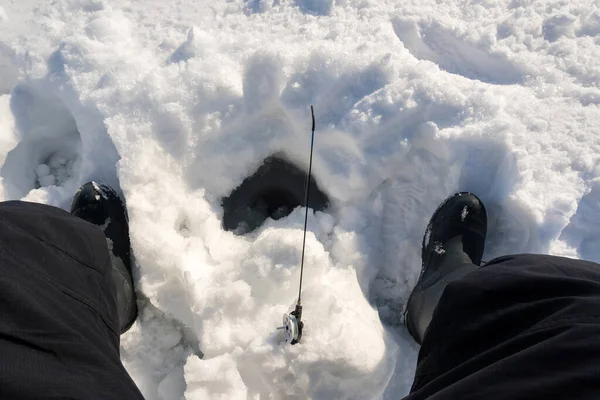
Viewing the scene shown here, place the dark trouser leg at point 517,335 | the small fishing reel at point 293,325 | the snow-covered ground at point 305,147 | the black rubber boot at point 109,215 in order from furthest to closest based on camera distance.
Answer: the black rubber boot at point 109,215 < the snow-covered ground at point 305,147 < the small fishing reel at point 293,325 < the dark trouser leg at point 517,335

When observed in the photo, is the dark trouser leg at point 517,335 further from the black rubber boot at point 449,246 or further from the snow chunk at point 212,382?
the snow chunk at point 212,382

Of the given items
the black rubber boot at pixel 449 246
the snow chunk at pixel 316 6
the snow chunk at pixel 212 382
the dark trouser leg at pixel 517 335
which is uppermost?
the snow chunk at pixel 316 6

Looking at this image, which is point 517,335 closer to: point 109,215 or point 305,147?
point 305,147

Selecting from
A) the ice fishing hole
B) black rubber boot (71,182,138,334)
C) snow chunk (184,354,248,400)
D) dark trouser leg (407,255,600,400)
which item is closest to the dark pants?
dark trouser leg (407,255,600,400)

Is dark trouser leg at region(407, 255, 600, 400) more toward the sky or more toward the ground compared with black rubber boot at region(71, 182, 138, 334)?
more toward the sky

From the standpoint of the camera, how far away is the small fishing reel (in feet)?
4.50

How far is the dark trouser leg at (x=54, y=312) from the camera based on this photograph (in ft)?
2.63

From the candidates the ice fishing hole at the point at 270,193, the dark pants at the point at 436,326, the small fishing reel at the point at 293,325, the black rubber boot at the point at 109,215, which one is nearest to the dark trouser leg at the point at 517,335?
the dark pants at the point at 436,326

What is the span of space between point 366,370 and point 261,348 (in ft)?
1.13

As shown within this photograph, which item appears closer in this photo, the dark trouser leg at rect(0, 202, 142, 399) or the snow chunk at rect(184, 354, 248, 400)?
the dark trouser leg at rect(0, 202, 142, 399)

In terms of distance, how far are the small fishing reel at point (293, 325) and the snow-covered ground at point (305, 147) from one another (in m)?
0.06

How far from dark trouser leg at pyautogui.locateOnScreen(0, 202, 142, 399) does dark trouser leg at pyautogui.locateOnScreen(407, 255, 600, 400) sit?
2.22 feet

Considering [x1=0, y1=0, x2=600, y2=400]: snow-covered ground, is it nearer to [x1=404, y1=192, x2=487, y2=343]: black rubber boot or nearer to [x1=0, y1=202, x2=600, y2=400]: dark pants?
[x1=404, y1=192, x2=487, y2=343]: black rubber boot

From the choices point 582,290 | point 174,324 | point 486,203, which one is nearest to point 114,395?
point 174,324
